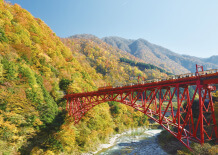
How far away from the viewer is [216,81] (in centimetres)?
1411

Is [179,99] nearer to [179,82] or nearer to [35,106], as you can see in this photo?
[179,82]

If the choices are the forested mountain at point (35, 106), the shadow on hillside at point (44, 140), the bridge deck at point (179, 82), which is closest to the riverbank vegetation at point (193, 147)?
the bridge deck at point (179, 82)

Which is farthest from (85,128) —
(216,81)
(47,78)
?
(216,81)

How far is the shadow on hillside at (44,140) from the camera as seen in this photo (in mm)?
19256

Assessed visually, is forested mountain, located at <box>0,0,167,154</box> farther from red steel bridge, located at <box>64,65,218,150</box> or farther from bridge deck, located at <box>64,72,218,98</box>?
bridge deck, located at <box>64,72,218,98</box>

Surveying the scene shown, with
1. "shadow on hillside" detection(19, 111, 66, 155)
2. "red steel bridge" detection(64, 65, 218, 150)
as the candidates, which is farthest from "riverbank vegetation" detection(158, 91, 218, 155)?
"shadow on hillside" detection(19, 111, 66, 155)

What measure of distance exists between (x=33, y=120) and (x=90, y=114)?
14.2m

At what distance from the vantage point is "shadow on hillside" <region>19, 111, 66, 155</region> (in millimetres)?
19256

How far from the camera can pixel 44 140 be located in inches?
850

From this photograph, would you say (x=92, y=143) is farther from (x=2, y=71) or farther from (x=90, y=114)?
(x=2, y=71)

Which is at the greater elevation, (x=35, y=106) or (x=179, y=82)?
(x=179, y=82)

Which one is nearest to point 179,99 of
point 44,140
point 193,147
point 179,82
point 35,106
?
point 179,82

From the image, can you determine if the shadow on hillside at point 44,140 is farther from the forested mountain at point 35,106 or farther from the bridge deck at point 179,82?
the bridge deck at point 179,82

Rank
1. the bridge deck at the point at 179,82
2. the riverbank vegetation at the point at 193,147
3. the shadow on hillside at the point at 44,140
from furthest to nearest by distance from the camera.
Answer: the shadow on hillside at the point at 44,140 < the bridge deck at the point at 179,82 < the riverbank vegetation at the point at 193,147
